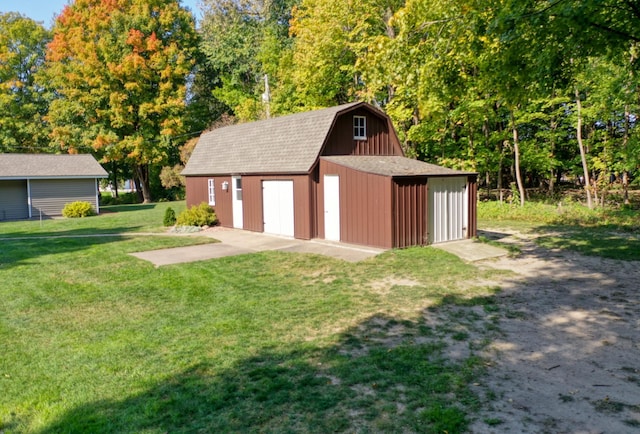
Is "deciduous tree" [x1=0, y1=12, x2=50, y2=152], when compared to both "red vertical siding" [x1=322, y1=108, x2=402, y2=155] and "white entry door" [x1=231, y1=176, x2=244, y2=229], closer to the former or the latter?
"white entry door" [x1=231, y1=176, x2=244, y2=229]

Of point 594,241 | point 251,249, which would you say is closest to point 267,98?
point 251,249

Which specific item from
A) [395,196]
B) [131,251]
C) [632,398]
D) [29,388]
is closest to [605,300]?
[632,398]

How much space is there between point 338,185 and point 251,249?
324 cm

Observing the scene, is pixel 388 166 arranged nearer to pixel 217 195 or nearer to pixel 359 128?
pixel 359 128

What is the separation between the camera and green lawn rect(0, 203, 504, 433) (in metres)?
4.38

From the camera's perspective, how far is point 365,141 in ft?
54.7

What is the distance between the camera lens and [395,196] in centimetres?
1259

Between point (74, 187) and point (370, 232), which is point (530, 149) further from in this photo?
point (74, 187)

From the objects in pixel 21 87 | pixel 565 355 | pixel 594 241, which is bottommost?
pixel 565 355

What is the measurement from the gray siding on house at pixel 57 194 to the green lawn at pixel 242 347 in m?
20.0

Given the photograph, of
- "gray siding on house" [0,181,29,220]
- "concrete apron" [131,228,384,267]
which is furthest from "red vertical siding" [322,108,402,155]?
"gray siding on house" [0,181,29,220]

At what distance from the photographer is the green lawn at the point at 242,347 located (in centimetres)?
438

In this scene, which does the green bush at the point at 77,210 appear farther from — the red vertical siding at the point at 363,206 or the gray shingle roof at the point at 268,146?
the red vertical siding at the point at 363,206

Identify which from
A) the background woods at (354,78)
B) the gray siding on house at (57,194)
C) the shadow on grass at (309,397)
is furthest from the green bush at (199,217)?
the shadow on grass at (309,397)
